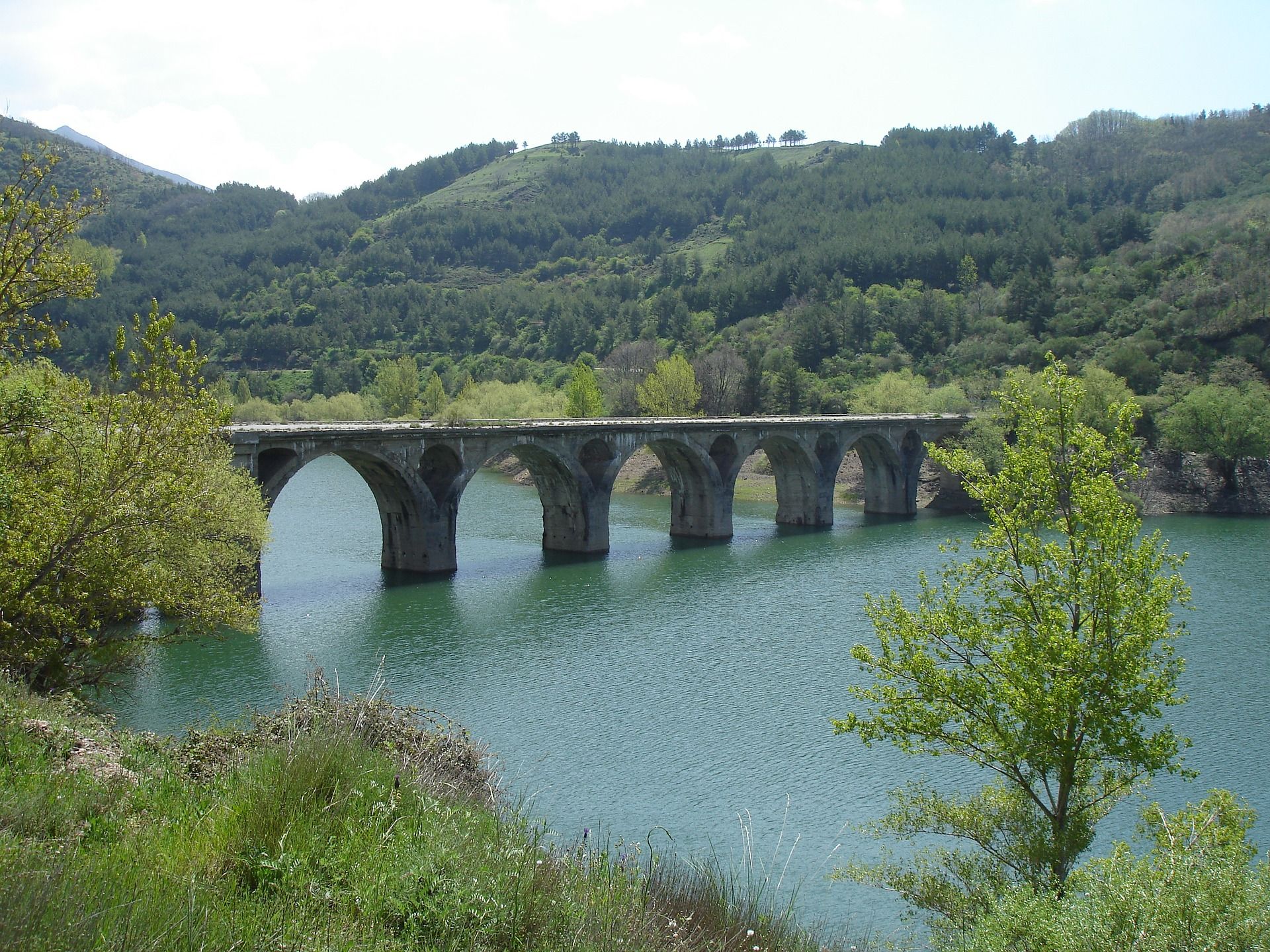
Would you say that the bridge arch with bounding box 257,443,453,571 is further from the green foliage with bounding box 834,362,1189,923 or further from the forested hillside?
the forested hillside

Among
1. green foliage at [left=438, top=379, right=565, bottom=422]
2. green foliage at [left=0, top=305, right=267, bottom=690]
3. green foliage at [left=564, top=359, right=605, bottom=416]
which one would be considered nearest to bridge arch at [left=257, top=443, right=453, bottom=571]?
green foliage at [left=0, top=305, right=267, bottom=690]

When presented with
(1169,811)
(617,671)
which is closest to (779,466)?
(617,671)

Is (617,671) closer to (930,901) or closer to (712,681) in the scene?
(712,681)

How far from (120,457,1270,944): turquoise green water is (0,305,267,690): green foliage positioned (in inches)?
145

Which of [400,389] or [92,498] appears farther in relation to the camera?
[400,389]

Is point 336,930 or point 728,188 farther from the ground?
point 728,188

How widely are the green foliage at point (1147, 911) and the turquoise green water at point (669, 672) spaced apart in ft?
11.2

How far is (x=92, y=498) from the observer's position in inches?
519

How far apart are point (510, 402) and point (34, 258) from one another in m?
64.1

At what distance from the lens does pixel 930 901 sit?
40.0 feet

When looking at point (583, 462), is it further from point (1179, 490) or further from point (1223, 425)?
point (1223, 425)

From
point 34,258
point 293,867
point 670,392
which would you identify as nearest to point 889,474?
point 670,392

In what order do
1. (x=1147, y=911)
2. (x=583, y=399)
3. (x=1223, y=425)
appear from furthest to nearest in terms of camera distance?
(x=583, y=399) < (x=1223, y=425) < (x=1147, y=911)

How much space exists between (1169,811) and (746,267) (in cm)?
10526
